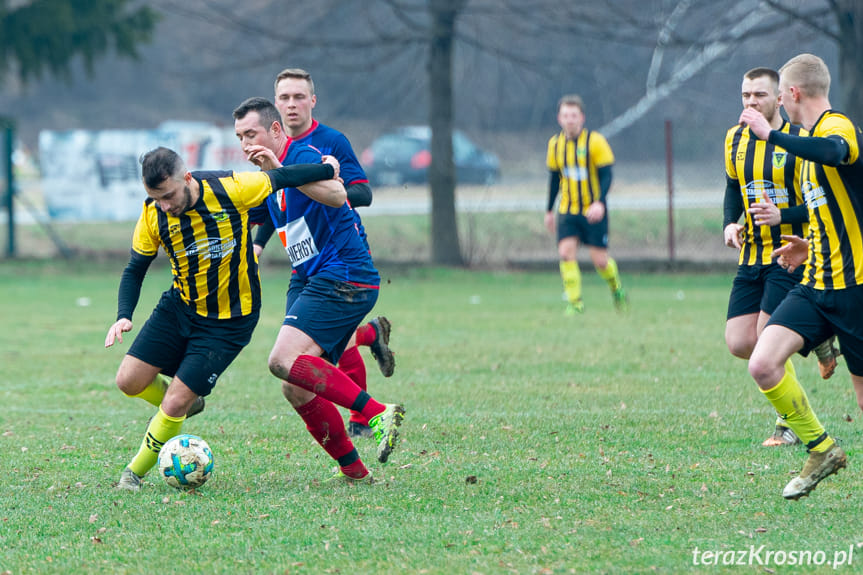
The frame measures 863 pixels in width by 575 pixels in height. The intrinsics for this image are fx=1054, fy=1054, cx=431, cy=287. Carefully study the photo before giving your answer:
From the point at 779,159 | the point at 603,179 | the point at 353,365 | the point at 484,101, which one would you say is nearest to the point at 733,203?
the point at 779,159

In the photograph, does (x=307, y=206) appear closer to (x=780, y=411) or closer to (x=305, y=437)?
(x=305, y=437)

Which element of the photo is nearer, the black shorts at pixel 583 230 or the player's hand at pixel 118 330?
the player's hand at pixel 118 330

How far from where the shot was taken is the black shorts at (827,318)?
182 inches

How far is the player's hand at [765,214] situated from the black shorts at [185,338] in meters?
2.67

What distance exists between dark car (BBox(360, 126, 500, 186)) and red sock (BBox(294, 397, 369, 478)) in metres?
13.2

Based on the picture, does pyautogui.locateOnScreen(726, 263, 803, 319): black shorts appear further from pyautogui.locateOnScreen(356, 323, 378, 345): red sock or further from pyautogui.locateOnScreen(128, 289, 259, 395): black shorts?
pyautogui.locateOnScreen(128, 289, 259, 395): black shorts

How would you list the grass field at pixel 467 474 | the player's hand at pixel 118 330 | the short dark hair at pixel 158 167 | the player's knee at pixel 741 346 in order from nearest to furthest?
the grass field at pixel 467 474 < the short dark hair at pixel 158 167 < the player's hand at pixel 118 330 < the player's knee at pixel 741 346

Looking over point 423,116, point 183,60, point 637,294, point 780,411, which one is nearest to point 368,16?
point 423,116

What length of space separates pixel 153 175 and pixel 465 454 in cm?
230

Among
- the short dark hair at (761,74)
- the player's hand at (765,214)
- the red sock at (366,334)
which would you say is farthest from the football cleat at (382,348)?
the short dark hair at (761,74)

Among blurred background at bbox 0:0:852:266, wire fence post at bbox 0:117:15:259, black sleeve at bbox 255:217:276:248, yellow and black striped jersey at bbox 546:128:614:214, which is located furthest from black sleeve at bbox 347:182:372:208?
wire fence post at bbox 0:117:15:259

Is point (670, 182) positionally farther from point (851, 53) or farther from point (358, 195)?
point (358, 195)

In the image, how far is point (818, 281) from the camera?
15.5 ft

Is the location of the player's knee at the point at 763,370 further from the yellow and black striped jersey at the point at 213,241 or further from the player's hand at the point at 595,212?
the player's hand at the point at 595,212
